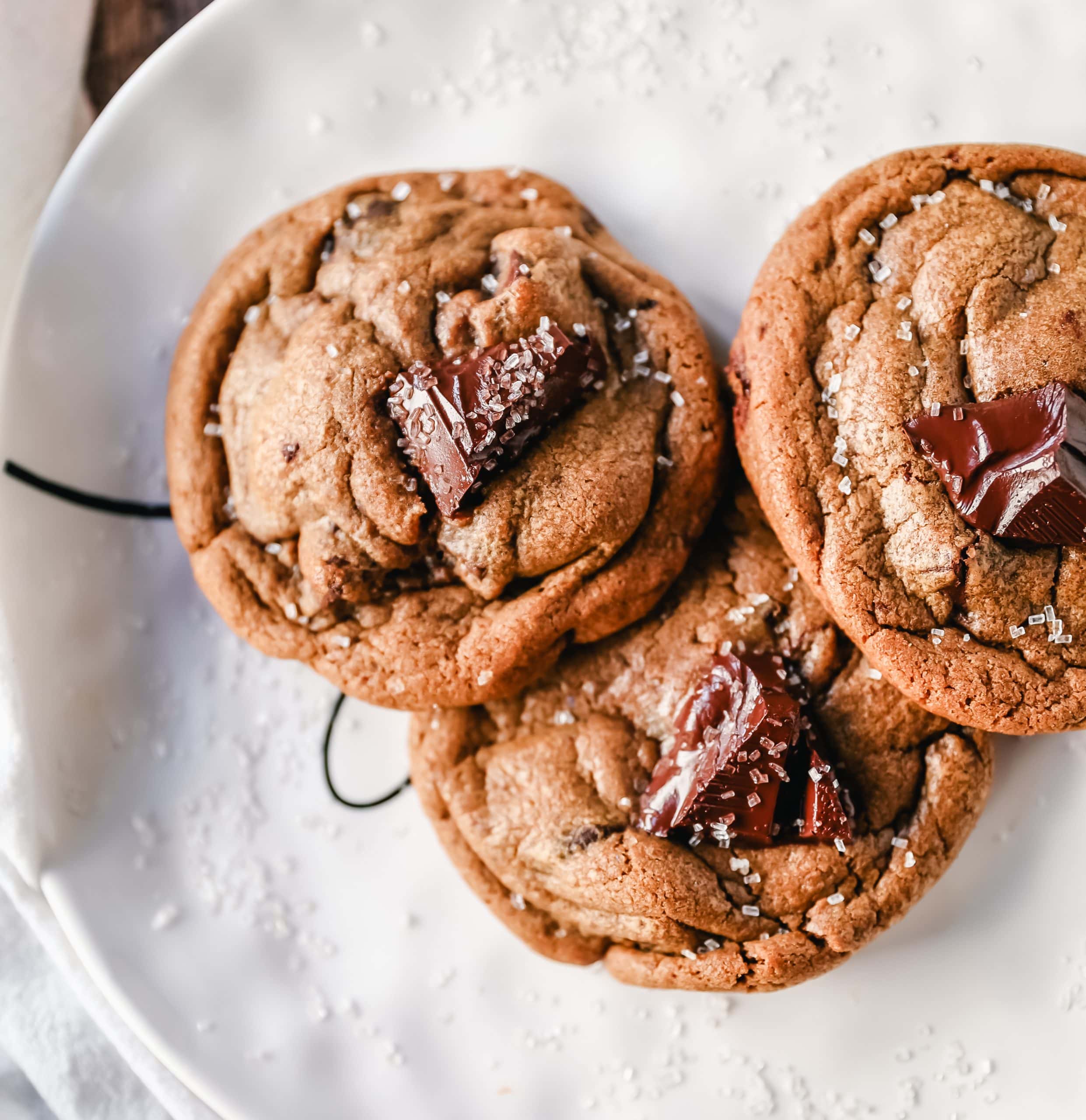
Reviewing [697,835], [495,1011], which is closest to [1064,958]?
[697,835]

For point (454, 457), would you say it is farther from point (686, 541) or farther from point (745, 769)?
point (745, 769)

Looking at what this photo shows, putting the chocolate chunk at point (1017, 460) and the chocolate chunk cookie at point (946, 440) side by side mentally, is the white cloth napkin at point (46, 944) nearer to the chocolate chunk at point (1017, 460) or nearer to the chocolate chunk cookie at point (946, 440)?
the chocolate chunk cookie at point (946, 440)

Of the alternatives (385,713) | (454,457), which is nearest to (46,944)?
(385,713)

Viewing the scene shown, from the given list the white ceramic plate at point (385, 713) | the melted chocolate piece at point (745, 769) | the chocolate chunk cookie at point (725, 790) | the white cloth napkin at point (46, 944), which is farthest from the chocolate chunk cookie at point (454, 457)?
the white cloth napkin at point (46, 944)

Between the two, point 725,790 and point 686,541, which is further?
point 686,541

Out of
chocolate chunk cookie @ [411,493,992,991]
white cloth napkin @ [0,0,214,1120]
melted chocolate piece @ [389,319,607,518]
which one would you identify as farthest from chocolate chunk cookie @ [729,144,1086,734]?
white cloth napkin @ [0,0,214,1120]

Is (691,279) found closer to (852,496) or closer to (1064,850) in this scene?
(852,496)

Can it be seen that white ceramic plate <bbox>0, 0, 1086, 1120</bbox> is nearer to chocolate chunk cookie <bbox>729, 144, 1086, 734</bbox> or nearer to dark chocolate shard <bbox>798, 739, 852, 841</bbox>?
chocolate chunk cookie <bbox>729, 144, 1086, 734</bbox>
